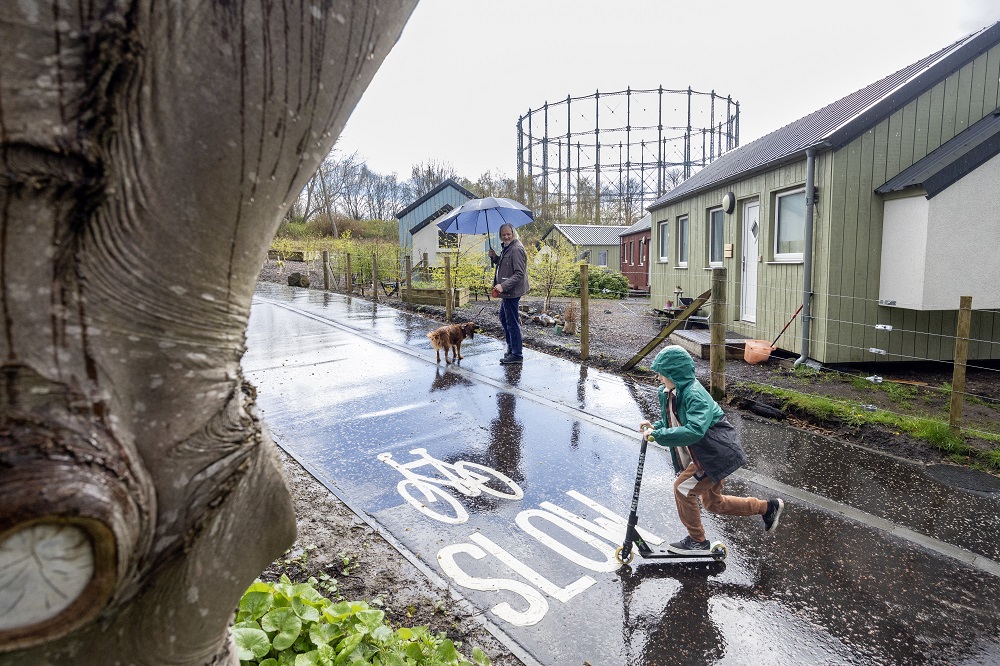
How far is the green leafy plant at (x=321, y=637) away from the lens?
2.38 metres

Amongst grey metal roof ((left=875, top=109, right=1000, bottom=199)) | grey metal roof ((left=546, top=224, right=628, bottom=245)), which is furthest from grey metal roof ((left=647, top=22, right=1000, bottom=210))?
grey metal roof ((left=546, top=224, right=628, bottom=245))

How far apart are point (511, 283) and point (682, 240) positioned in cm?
858

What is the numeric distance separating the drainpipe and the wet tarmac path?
3.59m

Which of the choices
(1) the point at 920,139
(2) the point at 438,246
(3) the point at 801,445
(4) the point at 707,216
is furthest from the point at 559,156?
(3) the point at 801,445

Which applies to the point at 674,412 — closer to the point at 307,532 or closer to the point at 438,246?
the point at 307,532

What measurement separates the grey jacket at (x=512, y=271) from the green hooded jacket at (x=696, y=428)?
230 inches

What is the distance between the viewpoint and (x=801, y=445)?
19.1 ft

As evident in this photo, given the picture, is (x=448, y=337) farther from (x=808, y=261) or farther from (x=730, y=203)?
(x=730, y=203)

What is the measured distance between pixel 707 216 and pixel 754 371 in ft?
20.8

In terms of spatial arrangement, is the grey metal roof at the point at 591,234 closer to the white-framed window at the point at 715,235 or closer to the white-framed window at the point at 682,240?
the white-framed window at the point at 682,240

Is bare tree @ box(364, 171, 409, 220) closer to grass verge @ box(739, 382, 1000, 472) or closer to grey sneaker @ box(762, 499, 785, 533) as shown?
grass verge @ box(739, 382, 1000, 472)

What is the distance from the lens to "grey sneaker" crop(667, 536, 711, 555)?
3.75 m

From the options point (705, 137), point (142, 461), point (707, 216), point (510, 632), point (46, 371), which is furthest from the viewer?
point (705, 137)

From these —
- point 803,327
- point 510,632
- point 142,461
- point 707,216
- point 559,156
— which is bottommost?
point 510,632
